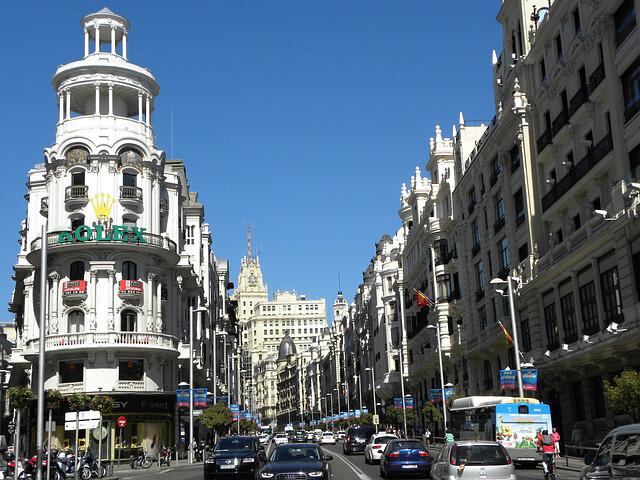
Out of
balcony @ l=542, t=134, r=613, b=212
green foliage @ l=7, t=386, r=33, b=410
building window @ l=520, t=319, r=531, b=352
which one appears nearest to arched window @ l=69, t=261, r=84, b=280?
green foliage @ l=7, t=386, r=33, b=410

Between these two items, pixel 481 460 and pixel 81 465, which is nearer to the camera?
pixel 481 460

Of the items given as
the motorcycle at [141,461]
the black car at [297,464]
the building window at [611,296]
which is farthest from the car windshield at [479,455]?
the motorcycle at [141,461]

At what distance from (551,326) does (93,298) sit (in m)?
31.7

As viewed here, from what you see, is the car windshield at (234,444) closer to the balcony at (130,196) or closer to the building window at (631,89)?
the building window at (631,89)

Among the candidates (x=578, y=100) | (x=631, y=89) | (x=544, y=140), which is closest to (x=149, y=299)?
(x=544, y=140)

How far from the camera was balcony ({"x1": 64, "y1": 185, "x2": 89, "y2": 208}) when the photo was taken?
6031 cm

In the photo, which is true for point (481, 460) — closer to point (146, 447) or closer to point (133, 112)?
point (146, 447)

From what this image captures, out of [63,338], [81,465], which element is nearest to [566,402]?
[81,465]

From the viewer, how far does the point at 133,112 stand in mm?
66375

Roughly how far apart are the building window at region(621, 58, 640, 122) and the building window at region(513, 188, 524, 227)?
13.9 meters

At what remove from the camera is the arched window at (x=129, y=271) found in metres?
59.7

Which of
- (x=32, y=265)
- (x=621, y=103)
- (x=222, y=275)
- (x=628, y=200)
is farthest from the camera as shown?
(x=222, y=275)

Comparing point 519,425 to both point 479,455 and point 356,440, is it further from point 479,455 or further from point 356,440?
point 356,440

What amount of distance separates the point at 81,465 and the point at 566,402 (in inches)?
944
